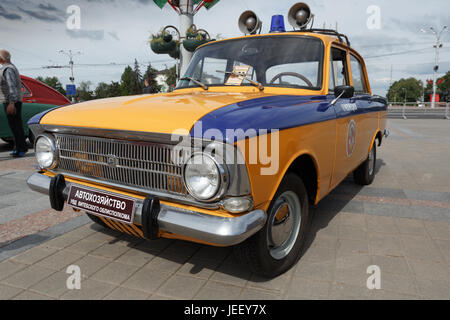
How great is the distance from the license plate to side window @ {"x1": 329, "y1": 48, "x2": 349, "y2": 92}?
214 centimetres

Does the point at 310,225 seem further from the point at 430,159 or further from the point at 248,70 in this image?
the point at 430,159

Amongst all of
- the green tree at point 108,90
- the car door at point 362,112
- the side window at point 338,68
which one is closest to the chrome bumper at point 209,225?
the side window at point 338,68

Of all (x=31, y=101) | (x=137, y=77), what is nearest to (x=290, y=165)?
(x=31, y=101)

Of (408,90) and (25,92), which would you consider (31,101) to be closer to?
(25,92)

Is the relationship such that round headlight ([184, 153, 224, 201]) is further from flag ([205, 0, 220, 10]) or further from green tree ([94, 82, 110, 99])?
green tree ([94, 82, 110, 99])

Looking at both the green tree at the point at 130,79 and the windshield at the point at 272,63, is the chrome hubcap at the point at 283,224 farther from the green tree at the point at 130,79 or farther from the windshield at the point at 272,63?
the green tree at the point at 130,79

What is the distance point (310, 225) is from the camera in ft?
11.7

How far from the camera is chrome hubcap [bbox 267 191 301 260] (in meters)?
2.41

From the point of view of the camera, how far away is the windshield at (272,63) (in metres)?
3.16

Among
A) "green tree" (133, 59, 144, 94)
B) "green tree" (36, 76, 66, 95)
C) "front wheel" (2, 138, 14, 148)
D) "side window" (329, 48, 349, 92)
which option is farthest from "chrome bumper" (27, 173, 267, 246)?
"green tree" (36, 76, 66, 95)

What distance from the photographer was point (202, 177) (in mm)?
1967

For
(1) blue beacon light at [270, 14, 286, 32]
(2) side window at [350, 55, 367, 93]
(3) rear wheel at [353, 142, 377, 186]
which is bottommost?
(3) rear wheel at [353, 142, 377, 186]

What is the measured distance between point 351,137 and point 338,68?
0.72m

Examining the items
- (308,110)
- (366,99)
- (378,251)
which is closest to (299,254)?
(378,251)
